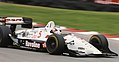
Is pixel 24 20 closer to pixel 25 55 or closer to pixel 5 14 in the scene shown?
pixel 25 55

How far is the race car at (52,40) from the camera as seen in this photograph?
8289 millimetres

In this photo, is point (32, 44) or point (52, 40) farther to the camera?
point (32, 44)

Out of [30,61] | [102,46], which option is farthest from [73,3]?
[30,61]

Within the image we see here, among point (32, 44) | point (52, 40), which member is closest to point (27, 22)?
point (32, 44)

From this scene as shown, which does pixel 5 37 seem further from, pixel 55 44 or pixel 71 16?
pixel 71 16

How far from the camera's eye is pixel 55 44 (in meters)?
8.44

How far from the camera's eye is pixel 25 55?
330 inches

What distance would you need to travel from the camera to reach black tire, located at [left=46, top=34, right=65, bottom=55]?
8273mm

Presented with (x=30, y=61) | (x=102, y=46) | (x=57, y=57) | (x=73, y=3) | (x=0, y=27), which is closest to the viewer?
(x=30, y=61)

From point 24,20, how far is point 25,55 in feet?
6.89

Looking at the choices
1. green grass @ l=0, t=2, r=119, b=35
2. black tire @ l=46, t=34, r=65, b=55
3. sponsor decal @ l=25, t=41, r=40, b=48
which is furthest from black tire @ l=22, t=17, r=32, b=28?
green grass @ l=0, t=2, r=119, b=35

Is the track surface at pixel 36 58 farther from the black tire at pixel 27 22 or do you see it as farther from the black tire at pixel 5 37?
the black tire at pixel 27 22

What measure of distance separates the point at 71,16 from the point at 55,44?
36.3ft

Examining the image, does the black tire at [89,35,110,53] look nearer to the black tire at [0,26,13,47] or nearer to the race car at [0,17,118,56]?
the race car at [0,17,118,56]
